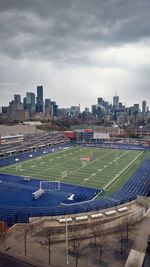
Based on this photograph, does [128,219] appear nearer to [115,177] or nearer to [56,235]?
[56,235]

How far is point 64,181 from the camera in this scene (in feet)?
146

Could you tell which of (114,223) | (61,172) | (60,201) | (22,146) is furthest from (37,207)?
(22,146)

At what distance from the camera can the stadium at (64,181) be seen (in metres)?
32.1

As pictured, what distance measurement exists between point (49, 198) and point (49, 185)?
562 centimetres

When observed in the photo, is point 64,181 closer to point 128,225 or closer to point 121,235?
point 128,225

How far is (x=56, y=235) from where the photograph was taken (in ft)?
78.8

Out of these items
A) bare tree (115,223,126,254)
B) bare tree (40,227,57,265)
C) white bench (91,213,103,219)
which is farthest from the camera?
white bench (91,213,103,219)

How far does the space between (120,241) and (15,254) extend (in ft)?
32.4

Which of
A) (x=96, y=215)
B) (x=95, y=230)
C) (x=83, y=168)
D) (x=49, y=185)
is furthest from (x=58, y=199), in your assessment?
(x=83, y=168)

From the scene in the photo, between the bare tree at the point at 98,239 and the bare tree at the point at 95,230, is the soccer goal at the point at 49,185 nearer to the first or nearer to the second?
the bare tree at the point at 95,230

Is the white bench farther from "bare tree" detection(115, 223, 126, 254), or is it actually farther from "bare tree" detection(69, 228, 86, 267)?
"bare tree" detection(69, 228, 86, 267)

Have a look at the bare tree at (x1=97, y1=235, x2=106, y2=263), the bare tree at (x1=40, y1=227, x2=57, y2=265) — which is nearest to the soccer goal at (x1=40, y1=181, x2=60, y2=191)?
the bare tree at (x1=40, y1=227, x2=57, y2=265)

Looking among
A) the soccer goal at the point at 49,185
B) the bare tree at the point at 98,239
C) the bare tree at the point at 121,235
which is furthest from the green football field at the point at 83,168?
the bare tree at the point at 98,239

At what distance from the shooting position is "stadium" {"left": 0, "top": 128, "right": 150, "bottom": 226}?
32.1 m
